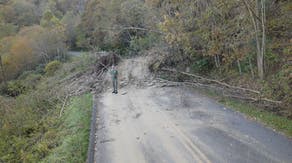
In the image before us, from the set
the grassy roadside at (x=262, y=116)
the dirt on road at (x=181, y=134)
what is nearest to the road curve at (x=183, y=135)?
the dirt on road at (x=181, y=134)

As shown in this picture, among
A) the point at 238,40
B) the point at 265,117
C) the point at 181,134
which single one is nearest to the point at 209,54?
the point at 238,40

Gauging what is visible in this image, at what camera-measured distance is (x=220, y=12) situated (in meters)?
11.2

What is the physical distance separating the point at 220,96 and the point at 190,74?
11.7ft

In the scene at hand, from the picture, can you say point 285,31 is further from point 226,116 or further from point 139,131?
point 139,131

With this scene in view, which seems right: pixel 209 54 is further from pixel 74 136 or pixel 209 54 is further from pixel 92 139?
pixel 74 136

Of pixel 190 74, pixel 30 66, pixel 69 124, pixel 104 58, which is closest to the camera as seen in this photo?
pixel 69 124

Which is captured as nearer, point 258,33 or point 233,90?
point 258,33

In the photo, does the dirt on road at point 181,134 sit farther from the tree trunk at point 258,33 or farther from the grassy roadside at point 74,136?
the tree trunk at point 258,33

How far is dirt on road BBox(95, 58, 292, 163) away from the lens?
560cm

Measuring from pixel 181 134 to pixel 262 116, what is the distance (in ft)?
9.98

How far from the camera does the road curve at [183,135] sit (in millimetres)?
5582

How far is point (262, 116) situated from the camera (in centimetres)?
779

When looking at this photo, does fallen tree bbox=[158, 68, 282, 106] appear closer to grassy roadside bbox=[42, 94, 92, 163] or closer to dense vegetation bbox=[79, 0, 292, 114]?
dense vegetation bbox=[79, 0, 292, 114]

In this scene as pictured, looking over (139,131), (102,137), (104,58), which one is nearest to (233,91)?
(139,131)
